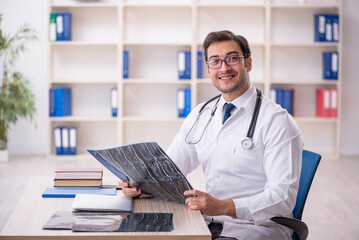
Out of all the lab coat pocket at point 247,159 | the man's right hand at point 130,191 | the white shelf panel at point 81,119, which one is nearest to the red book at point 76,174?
the man's right hand at point 130,191

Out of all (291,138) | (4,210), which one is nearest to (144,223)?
(291,138)

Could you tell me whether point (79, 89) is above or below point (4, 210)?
above

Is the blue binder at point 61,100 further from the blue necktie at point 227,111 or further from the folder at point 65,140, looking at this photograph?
the blue necktie at point 227,111

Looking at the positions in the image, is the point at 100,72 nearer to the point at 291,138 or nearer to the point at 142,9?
the point at 142,9

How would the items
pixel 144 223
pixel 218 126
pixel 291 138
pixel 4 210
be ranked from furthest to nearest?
pixel 4 210 → pixel 218 126 → pixel 291 138 → pixel 144 223

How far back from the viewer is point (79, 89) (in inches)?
245

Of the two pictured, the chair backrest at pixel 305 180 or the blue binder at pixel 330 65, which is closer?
the chair backrest at pixel 305 180

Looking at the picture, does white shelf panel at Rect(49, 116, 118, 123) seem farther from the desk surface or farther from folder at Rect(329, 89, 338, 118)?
the desk surface

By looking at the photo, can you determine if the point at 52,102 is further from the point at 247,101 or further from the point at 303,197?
the point at 303,197

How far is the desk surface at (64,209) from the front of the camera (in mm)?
1423

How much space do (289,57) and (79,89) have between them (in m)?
2.49

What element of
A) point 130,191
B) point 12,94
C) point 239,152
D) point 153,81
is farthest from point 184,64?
point 130,191

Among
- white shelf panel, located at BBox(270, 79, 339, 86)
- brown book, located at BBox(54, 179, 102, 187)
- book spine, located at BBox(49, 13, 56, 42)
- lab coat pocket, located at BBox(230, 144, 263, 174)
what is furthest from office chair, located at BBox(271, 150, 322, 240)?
book spine, located at BBox(49, 13, 56, 42)

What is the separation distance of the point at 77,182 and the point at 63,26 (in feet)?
14.0
